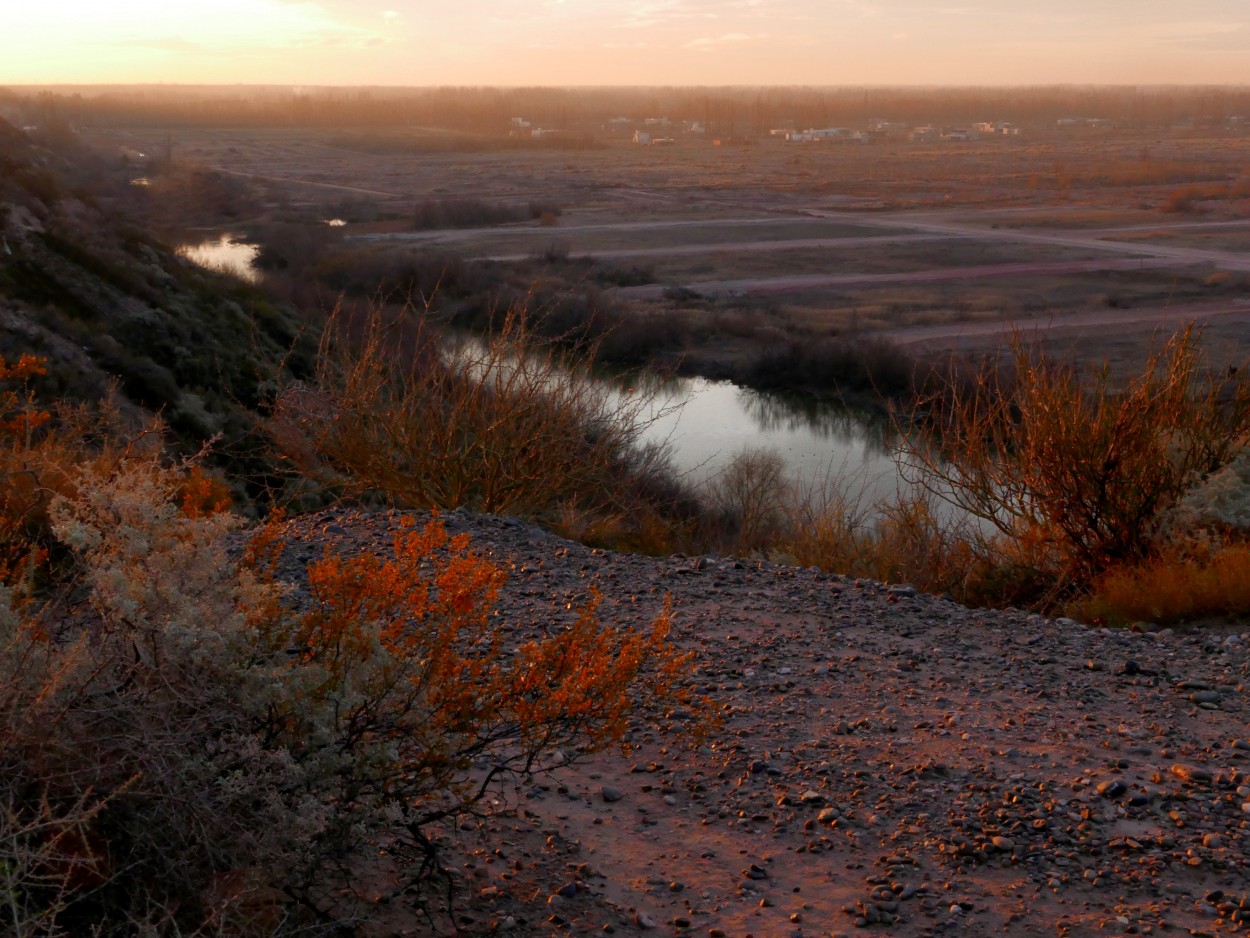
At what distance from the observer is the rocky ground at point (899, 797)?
3.38 meters

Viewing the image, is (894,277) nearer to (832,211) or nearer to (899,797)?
(832,211)

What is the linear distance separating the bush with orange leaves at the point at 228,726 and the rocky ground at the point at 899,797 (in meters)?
0.41

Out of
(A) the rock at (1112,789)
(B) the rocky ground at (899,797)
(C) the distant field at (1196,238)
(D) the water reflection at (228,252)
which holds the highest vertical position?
(C) the distant field at (1196,238)

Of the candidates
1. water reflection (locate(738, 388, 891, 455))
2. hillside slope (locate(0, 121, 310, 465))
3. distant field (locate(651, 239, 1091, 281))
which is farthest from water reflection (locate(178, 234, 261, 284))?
water reflection (locate(738, 388, 891, 455))

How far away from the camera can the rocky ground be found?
338 centimetres

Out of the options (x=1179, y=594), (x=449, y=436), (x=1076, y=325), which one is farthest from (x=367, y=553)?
(x=1076, y=325)

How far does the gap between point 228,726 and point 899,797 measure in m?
2.30

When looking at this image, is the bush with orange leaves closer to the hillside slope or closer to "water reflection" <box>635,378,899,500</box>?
the hillside slope

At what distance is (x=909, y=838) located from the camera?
380 cm

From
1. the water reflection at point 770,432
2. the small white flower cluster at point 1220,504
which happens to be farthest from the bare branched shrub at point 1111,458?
the water reflection at point 770,432

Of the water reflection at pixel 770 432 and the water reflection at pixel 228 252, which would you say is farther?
the water reflection at pixel 228 252

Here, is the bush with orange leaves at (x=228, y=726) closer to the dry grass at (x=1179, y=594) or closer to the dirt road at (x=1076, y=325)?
the dry grass at (x=1179, y=594)

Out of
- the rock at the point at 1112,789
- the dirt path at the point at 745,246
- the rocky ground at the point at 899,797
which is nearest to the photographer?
the rocky ground at the point at 899,797

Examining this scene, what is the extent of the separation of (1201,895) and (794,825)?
123 cm
